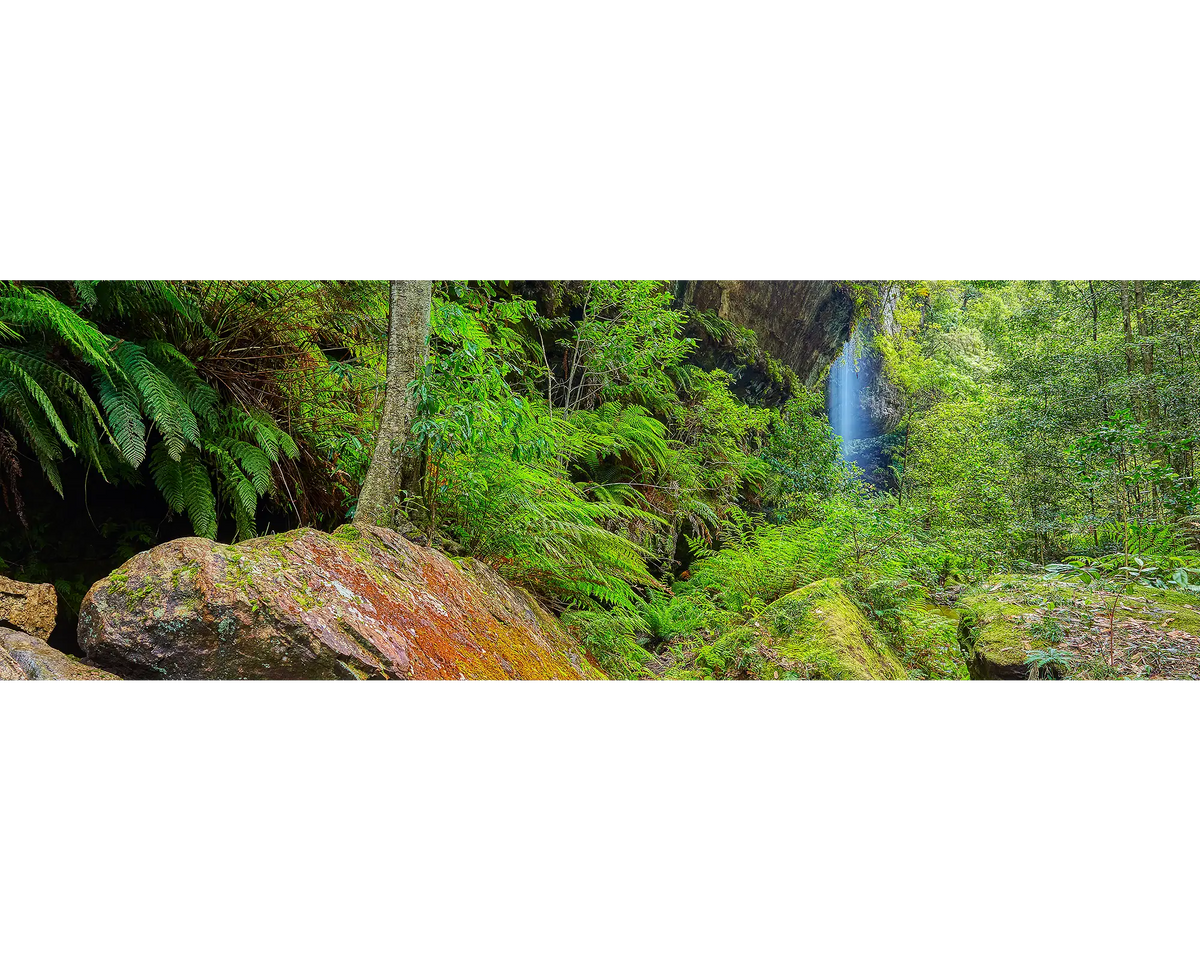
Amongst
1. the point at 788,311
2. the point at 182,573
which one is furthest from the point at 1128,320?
the point at 182,573

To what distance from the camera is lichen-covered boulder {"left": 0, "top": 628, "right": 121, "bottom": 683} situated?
126cm

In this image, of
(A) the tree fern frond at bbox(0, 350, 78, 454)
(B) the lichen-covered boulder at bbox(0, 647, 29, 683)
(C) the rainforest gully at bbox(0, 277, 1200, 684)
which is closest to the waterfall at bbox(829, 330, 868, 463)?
(C) the rainforest gully at bbox(0, 277, 1200, 684)

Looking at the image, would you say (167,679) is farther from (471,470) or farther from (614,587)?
(614,587)

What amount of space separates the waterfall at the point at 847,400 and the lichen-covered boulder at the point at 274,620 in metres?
16.7

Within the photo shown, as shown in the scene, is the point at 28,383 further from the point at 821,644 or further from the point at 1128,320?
the point at 1128,320

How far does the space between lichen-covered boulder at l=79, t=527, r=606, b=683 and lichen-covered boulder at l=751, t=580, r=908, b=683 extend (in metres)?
2.11

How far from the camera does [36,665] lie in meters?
1.30

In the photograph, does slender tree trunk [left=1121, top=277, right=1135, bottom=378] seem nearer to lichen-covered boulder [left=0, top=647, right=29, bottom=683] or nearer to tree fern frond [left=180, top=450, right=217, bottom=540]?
tree fern frond [left=180, top=450, right=217, bottom=540]

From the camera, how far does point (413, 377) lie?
2.64 m

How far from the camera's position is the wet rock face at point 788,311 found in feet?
31.5

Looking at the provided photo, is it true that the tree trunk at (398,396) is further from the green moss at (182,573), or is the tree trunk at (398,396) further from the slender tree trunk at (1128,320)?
the slender tree trunk at (1128,320)

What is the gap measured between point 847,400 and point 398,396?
18184 mm
